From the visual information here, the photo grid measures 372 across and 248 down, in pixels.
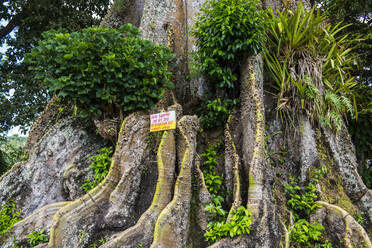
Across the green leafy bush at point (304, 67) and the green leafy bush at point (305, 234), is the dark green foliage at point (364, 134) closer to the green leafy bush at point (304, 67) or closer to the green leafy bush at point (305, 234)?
the green leafy bush at point (304, 67)

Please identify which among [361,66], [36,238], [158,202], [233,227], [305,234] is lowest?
[36,238]

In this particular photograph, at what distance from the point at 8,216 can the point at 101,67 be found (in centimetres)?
269

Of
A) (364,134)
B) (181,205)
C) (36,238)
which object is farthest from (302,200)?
(364,134)

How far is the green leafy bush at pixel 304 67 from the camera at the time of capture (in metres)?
4.58

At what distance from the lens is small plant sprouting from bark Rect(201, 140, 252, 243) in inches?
119

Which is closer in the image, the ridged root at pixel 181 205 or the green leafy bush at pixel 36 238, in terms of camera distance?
the ridged root at pixel 181 205

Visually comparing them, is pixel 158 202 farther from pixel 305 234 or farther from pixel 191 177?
pixel 305 234

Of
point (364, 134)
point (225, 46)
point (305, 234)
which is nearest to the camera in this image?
point (305, 234)

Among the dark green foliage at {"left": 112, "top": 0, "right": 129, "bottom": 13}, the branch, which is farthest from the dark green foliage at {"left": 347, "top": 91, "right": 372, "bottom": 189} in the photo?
the branch

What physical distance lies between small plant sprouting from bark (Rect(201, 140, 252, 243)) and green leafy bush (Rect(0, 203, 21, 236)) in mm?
2906

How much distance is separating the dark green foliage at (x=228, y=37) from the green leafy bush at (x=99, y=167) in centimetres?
204

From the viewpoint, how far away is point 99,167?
4.04 m

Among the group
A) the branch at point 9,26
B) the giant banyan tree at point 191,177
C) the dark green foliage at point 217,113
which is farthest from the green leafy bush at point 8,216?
the branch at point 9,26

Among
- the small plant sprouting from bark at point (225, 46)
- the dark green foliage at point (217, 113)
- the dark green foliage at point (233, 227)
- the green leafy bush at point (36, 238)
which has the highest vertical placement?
the small plant sprouting from bark at point (225, 46)
